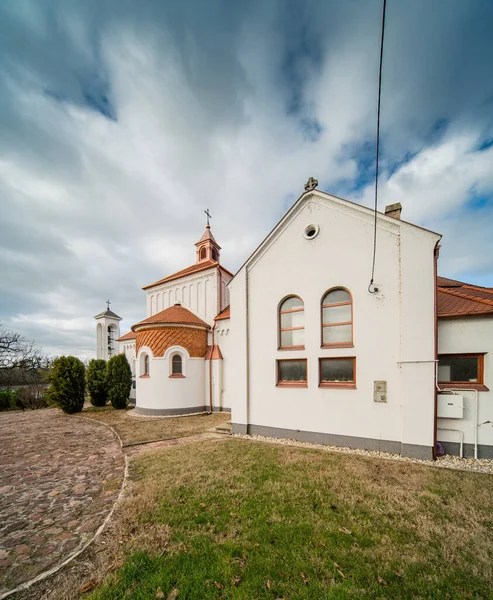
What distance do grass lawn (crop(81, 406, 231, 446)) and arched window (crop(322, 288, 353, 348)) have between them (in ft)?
20.3

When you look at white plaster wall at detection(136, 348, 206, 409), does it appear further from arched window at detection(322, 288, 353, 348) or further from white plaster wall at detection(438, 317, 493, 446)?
white plaster wall at detection(438, 317, 493, 446)

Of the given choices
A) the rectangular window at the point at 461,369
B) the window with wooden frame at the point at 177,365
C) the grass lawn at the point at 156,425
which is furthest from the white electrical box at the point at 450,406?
the window with wooden frame at the point at 177,365

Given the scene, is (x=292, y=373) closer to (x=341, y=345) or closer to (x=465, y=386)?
(x=341, y=345)

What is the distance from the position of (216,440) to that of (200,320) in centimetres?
790

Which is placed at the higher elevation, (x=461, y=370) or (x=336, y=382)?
(x=461, y=370)

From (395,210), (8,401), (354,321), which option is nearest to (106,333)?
(8,401)

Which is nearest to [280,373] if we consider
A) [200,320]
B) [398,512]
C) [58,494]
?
[398,512]

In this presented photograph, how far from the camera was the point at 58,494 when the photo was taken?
519 centimetres

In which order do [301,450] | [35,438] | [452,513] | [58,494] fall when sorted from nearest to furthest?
[452,513]
[58,494]
[301,450]
[35,438]

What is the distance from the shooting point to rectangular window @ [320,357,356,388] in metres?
7.52

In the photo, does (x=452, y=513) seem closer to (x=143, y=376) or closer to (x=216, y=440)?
(x=216, y=440)

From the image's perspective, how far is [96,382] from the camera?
1723 centimetres

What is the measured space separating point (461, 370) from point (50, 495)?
10.3 m

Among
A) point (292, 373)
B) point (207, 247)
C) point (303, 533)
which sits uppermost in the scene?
point (207, 247)
